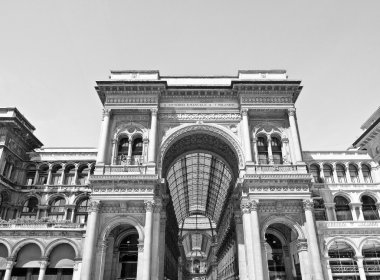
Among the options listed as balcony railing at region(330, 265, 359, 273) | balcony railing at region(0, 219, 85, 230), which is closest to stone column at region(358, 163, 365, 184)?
balcony railing at region(330, 265, 359, 273)

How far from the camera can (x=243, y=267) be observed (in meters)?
33.1

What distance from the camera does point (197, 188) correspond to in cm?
5781

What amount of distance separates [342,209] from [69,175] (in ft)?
110

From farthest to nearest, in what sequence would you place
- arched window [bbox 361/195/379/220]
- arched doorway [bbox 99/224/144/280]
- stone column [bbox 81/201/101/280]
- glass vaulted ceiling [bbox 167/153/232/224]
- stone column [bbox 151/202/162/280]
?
glass vaulted ceiling [bbox 167/153/232/224] < arched window [bbox 361/195/379/220] < arched doorway [bbox 99/224/144/280] < stone column [bbox 151/202/162/280] < stone column [bbox 81/201/101/280]

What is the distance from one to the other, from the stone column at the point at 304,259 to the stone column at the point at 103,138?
1954 centimetres

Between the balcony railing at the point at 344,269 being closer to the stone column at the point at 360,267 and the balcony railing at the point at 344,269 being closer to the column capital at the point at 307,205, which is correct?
the stone column at the point at 360,267

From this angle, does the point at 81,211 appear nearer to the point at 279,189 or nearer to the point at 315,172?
the point at 279,189

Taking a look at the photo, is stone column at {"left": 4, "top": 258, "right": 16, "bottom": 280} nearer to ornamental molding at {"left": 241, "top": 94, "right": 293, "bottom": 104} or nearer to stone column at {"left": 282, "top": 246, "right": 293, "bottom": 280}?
stone column at {"left": 282, "top": 246, "right": 293, "bottom": 280}

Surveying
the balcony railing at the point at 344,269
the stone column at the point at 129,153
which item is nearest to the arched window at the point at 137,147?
the stone column at the point at 129,153

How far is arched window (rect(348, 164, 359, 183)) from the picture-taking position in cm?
3894

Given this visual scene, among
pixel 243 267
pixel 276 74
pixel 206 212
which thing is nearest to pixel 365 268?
pixel 243 267

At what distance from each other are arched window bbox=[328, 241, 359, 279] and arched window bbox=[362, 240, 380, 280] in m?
1.24

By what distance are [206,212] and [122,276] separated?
39.4m

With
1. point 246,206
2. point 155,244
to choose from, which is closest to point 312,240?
point 246,206
